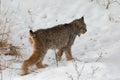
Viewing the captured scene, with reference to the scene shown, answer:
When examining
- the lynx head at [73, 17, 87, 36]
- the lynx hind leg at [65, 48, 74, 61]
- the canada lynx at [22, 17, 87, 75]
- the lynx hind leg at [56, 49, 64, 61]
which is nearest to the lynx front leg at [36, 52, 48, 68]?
the canada lynx at [22, 17, 87, 75]

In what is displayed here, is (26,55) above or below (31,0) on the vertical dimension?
below

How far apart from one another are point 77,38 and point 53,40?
1.46 meters

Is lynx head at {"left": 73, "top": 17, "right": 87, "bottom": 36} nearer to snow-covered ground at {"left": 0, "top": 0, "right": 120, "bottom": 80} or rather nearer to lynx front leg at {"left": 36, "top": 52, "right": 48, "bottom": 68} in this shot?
snow-covered ground at {"left": 0, "top": 0, "right": 120, "bottom": 80}

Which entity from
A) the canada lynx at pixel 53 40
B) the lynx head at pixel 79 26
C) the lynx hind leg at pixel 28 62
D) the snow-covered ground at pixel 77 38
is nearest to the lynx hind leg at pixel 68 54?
the canada lynx at pixel 53 40

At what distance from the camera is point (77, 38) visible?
9.45 metres

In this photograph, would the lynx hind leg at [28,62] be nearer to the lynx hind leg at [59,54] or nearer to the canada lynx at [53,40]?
the canada lynx at [53,40]

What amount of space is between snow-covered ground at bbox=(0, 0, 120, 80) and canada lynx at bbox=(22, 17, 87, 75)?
167mm

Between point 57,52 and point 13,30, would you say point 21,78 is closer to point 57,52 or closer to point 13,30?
point 57,52

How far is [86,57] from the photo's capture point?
8.52 metres

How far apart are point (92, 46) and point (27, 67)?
1.90 m

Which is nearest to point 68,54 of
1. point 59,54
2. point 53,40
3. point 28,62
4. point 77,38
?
point 59,54

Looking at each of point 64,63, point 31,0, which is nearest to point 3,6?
point 31,0

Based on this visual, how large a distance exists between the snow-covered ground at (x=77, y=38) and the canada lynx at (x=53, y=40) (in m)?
0.17

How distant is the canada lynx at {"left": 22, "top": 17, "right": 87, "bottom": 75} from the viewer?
772 cm
